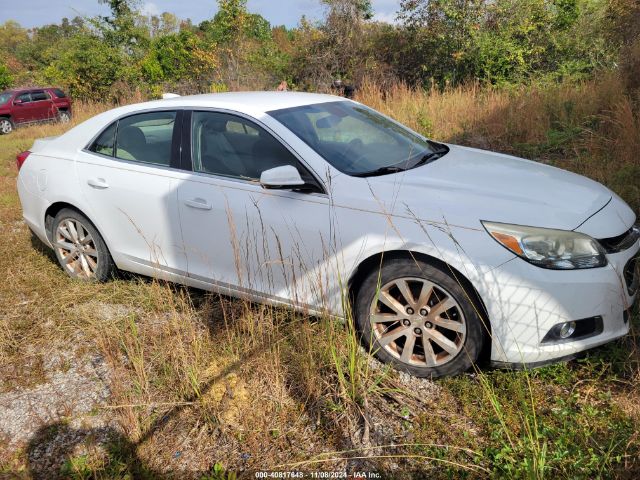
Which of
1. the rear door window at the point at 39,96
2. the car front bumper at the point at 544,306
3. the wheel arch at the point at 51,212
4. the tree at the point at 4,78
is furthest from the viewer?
the tree at the point at 4,78

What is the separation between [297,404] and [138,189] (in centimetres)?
193

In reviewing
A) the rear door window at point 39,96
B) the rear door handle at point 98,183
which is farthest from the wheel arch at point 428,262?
the rear door window at point 39,96

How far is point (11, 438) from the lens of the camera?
2.60 meters

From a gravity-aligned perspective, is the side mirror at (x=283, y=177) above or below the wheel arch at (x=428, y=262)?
above

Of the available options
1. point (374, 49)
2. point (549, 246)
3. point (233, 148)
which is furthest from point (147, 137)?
point (374, 49)

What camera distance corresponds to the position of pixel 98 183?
3820 millimetres

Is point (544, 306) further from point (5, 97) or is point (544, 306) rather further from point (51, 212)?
point (5, 97)

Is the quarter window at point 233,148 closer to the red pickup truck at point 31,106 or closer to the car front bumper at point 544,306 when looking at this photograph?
the car front bumper at point 544,306

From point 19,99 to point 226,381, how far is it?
64.2 feet

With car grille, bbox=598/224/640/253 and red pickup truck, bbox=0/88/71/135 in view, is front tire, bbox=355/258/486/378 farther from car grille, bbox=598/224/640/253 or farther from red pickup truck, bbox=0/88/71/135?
red pickup truck, bbox=0/88/71/135

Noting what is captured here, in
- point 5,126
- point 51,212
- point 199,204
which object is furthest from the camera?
point 5,126

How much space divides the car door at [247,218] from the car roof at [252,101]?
10 cm

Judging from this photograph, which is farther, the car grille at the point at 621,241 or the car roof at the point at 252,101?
the car roof at the point at 252,101

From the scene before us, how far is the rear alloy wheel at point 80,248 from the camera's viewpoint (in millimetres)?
4023
